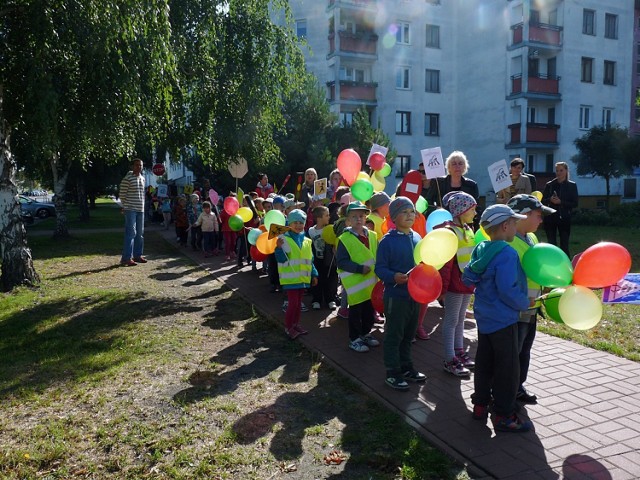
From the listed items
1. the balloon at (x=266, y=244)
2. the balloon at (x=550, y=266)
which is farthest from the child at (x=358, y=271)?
the balloon at (x=550, y=266)

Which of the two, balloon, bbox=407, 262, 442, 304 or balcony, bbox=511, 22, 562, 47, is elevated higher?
balcony, bbox=511, 22, 562, 47

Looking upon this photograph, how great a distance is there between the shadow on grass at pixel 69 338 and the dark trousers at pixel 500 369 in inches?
146

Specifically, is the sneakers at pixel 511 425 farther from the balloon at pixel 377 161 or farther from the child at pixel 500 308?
the balloon at pixel 377 161

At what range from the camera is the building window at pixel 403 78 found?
34719 mm

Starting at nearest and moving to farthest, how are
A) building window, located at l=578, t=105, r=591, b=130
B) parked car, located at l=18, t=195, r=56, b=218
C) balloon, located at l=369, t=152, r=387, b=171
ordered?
balloon, located at l=369, t=152, r=387, b=171 < parked car, located at l=18, t=195, r=56, b=218 < building window, located at l=578, t=105, r=591, b=130

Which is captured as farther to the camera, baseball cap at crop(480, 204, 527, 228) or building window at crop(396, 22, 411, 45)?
building window at crop(396, 22, 411, 45)

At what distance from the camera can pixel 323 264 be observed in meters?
7.81

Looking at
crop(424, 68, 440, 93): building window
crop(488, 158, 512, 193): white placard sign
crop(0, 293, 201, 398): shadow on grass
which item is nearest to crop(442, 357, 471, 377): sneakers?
crop(488, 158, 512, 193): white placard sign

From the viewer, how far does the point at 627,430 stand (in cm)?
397

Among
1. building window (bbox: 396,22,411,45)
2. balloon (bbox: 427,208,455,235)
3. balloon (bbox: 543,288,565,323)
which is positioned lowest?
balloon (bbox: 543,288,565,323)

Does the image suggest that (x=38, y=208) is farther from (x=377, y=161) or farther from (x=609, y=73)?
(x=609, y=73)

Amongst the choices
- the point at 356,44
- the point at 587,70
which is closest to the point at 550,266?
the point at 356,44

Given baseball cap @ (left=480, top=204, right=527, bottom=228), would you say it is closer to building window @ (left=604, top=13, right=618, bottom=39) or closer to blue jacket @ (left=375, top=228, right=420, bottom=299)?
blue jacket @ (left=375, top=228, right=420, bottom=299)

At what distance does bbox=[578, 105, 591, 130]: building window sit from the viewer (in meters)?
33.9
